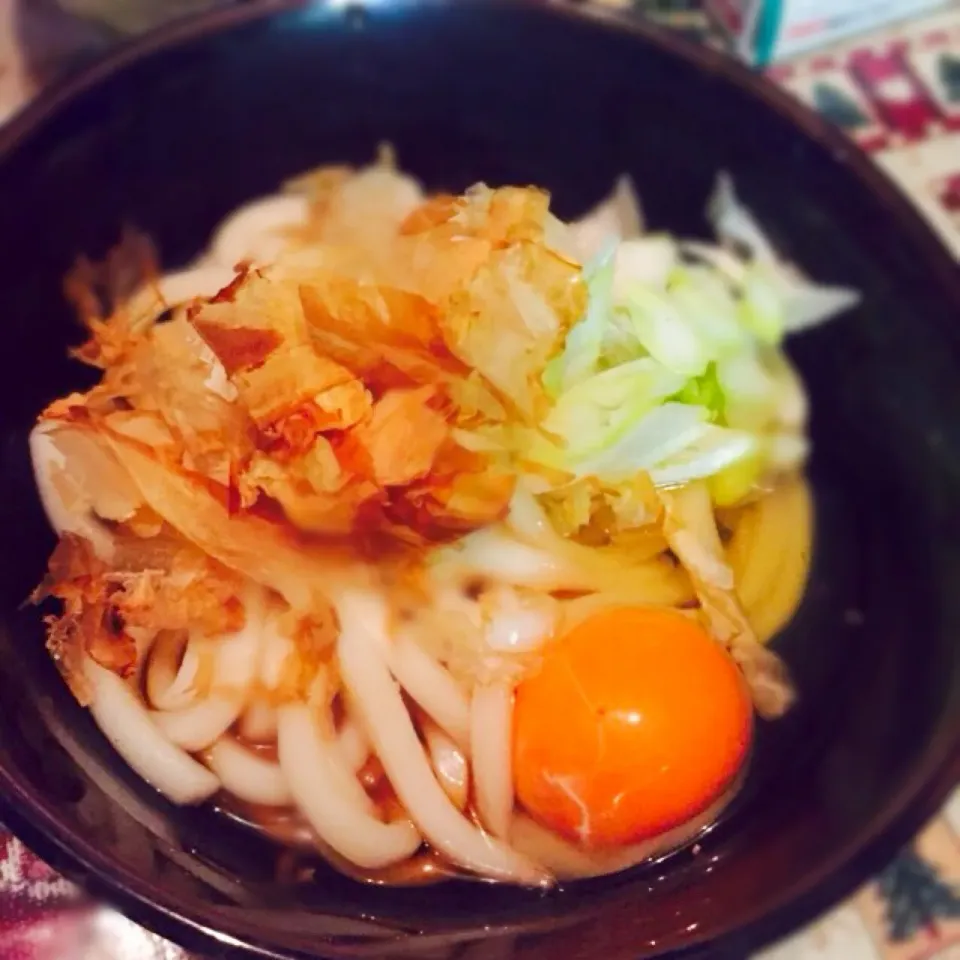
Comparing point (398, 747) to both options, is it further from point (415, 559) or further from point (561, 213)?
point (561, 213)

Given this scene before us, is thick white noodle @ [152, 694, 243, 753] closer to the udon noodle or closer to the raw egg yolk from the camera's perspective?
the udon noodle

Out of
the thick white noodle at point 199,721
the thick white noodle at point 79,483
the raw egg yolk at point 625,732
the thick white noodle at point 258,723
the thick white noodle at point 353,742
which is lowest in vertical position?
the raw egg yolk at point 625,732

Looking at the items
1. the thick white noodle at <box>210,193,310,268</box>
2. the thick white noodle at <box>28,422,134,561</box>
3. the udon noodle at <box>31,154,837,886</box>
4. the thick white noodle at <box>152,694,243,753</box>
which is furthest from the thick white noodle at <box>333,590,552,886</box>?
the thick white noodle at <box>210,193,310,268</box>

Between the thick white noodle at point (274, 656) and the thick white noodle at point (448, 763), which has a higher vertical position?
the thick white noodle at point (274, 656)

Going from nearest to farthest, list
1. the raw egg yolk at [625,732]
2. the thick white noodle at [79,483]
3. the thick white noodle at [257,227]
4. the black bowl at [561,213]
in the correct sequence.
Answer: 1. the black bowl at [561,213]
2. the raw egg yolk at [625,732]
3. the thick white noodle at [79,483]
4. the thick white noodle at [257,227]

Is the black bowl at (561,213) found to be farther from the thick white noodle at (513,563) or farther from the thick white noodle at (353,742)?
the thick white noodle at (513,563)

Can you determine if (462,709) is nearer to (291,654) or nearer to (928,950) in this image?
(291,654)

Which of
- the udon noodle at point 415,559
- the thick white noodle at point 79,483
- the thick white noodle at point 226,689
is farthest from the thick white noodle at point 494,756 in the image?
the thick white noodle at point 79,483
